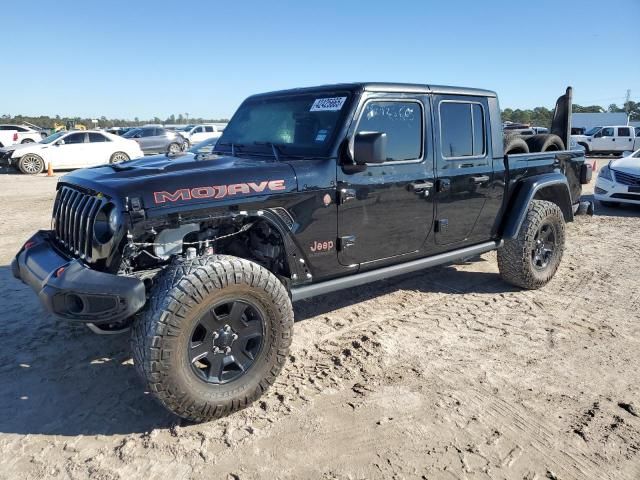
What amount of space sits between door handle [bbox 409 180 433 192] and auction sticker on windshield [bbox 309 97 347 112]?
0.84m

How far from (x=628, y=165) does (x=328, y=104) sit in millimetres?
8970

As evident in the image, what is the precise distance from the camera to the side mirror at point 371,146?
3.29 m

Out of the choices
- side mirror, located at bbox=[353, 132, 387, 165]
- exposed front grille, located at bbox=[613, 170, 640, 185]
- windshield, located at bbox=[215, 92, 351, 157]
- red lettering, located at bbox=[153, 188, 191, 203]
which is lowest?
exposed front grille, located at bbox=[613, 170, 640, 185]

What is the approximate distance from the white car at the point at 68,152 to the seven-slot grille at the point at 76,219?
1380 cm

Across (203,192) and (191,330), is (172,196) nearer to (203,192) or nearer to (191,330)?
(203,192)

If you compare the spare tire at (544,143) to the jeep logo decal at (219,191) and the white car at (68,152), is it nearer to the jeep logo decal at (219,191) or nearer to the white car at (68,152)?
the jeep logo decal at (219,191)

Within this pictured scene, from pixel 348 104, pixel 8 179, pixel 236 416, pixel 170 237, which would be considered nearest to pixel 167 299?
pixel 170 237

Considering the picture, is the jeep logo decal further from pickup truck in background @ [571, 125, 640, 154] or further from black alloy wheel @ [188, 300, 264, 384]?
pickup truck in background @ [571, 125, 640, 154]

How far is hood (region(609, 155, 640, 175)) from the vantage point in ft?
32.5

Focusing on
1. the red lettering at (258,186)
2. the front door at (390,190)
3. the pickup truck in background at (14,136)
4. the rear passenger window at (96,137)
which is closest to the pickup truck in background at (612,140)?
the rear passenger window at (96,137)

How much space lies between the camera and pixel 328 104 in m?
3.73

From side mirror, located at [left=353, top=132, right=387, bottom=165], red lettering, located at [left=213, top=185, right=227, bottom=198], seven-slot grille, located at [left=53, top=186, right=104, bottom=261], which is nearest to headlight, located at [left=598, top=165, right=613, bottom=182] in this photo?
side mirror, located at [left=353, top=132, right=387, bottom=165]

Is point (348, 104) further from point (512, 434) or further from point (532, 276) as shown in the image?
point (532, 276)

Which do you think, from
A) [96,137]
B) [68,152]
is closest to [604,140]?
[96,137]
